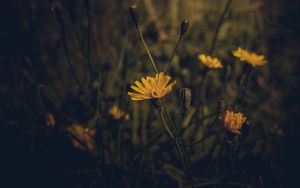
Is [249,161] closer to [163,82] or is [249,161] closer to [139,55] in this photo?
[163,82]

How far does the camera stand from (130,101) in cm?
172

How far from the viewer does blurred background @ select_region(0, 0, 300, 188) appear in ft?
4.53

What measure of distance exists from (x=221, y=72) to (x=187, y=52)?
298mm

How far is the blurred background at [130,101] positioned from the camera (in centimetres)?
138

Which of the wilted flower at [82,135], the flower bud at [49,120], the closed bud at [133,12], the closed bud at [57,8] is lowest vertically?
the wilted flower at [82,135]

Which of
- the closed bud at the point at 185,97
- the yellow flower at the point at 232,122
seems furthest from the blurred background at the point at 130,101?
the closed bud at the point at 185,97

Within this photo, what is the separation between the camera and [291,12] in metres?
2.71

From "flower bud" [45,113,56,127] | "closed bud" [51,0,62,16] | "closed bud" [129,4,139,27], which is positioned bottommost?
"flower bud" [45,113,56,127]

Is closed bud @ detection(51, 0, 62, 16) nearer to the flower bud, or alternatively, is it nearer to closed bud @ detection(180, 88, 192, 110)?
the flower bud

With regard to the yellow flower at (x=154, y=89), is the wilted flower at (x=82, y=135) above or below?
below

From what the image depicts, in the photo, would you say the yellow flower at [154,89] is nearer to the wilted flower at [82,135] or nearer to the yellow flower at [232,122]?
the yellow flower at [232,122]

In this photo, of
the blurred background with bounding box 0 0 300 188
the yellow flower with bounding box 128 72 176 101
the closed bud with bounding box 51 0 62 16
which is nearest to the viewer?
the yellow flower with bounding box 128 72 176 101

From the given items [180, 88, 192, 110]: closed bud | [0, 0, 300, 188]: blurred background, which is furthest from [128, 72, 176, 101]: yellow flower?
[0, 0, 300, 188]: blurred background

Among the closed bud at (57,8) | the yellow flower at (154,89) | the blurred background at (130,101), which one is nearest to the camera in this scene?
the yellow flower at (154,89)
